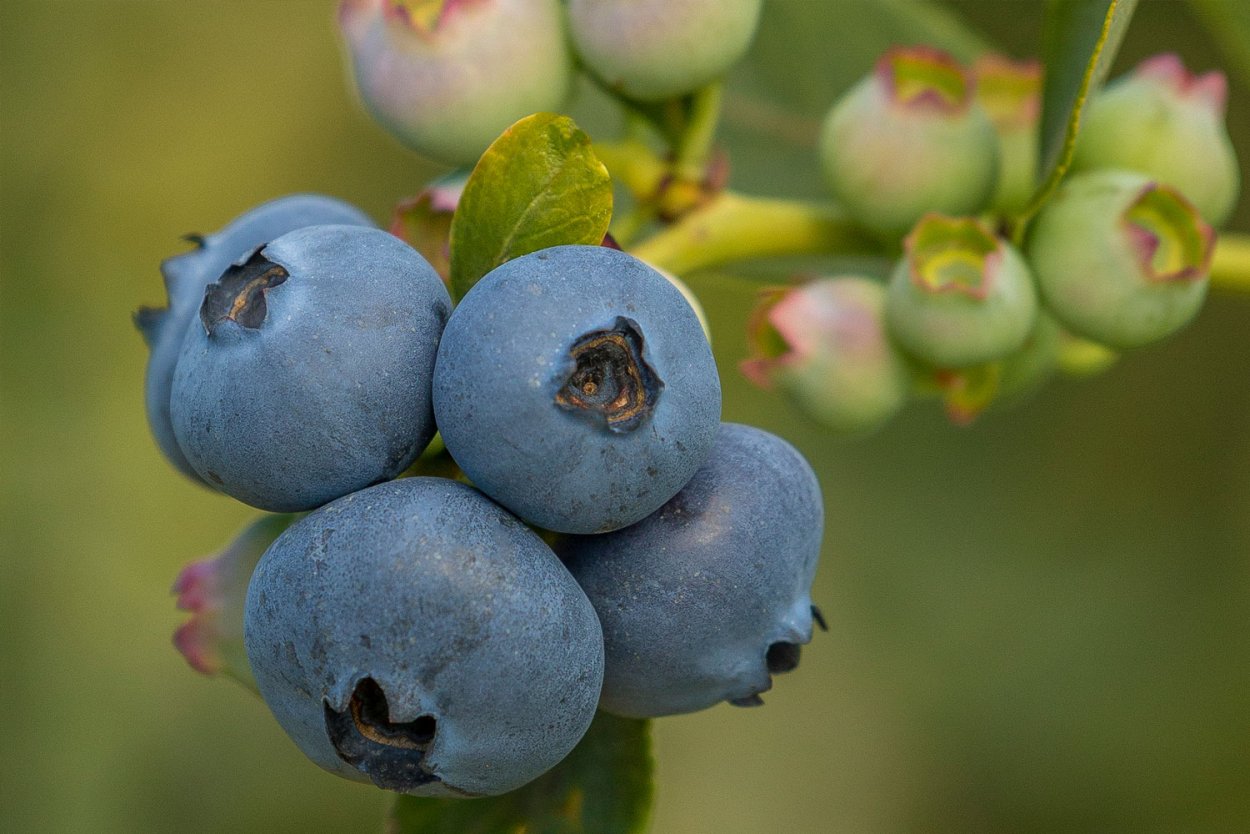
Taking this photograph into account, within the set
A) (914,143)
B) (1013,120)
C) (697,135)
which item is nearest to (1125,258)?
(914,143)

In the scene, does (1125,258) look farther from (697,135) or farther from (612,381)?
(612,381)

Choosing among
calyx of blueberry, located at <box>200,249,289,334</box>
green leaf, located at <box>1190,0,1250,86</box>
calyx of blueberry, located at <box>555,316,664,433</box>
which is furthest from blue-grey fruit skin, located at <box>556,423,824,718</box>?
green leaf, located at <box>1190,0,1250,86</box>

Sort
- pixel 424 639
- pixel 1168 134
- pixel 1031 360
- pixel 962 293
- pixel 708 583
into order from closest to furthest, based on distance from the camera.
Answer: pixel 424 639 → pixel 708 583 → pixel 962 293 → pixel 1168 134 → pixel 1031 360

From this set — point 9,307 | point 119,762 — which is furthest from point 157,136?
point 119,762

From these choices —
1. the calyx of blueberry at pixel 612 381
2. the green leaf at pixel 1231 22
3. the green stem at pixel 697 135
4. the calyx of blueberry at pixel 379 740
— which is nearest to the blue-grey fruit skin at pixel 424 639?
the calyx of blueberry at pixel 379 740

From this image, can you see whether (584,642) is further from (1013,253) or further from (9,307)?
(9,307)

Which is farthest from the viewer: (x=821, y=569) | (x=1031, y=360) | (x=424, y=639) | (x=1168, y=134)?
(x=821, y=569)

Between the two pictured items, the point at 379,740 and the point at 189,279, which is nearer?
the point at 379,740
